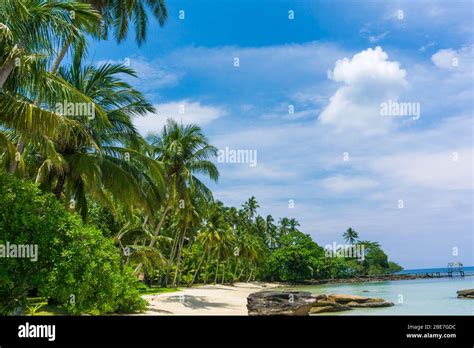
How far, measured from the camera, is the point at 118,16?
1803 cm

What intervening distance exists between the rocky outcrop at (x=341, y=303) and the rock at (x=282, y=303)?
5.70 meters

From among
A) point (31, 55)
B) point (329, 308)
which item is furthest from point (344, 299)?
point (31, 55)

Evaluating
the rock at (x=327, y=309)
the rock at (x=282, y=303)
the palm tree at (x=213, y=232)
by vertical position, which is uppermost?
the palm tree at (x=213, y=232)

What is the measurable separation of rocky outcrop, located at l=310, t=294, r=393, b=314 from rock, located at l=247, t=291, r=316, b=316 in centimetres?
570

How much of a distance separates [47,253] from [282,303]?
14264 millimetres

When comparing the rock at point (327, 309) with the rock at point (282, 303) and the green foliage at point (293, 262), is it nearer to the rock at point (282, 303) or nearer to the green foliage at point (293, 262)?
the rock at point (282, 303)

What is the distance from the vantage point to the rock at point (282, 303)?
21.0 metres

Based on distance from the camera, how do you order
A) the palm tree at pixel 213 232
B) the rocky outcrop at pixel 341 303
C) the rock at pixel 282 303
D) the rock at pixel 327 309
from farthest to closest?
the palm tree at pixel 213 232 → the rocky outcrop at pixel 341 303 → the rock at pixel 327 309 → the rock at pixel 282 303

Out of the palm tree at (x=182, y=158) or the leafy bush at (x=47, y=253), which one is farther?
the palm tree at (x=182, y=158)

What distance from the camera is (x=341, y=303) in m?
29.2

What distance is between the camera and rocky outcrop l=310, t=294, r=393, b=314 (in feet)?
88.5

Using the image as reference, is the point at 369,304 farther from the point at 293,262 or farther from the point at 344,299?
the point at 293,262

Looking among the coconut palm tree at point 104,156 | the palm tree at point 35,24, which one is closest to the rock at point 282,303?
the coconut palm tree at point 104,156

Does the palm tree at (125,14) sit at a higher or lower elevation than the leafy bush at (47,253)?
higher
